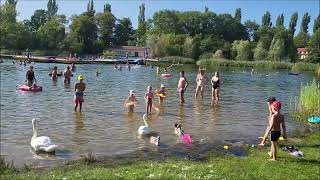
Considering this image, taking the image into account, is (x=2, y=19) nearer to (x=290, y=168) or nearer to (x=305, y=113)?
(x=305, y=113)

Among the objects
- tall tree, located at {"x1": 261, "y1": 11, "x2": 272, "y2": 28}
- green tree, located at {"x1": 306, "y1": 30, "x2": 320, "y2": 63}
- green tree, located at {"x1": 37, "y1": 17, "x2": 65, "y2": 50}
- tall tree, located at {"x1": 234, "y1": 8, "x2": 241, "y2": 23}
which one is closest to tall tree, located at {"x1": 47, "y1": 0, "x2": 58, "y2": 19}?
green tree, located at {"x1": 37, "y1": 17, "x2": 65, "y2": 50}

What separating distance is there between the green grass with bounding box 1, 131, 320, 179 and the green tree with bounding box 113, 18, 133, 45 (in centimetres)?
15163

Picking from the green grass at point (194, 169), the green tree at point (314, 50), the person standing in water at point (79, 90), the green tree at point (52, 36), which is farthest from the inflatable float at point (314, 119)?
the green tree at point (52, 36)

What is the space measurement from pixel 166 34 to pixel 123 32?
28714 mm

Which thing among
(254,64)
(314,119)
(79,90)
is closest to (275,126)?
(314,119)

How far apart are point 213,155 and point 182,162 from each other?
1.66 m

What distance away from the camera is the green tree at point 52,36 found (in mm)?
119812

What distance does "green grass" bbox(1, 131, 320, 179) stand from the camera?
384 inches

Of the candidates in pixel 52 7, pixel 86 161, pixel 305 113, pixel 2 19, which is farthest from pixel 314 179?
pixel 52 7

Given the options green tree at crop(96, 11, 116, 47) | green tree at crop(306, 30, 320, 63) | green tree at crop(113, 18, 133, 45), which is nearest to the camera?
green tree at crop(306, 30, 320, 63)

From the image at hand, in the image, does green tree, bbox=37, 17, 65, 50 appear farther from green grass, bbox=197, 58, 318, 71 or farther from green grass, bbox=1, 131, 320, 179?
green grass, bbox=1, 131, 320, 179

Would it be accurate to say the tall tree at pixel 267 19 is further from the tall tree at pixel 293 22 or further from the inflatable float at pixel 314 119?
the inflatable float at pixel 314 119

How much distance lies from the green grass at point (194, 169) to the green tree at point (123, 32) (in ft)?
497

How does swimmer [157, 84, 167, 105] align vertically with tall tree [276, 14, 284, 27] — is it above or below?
below
